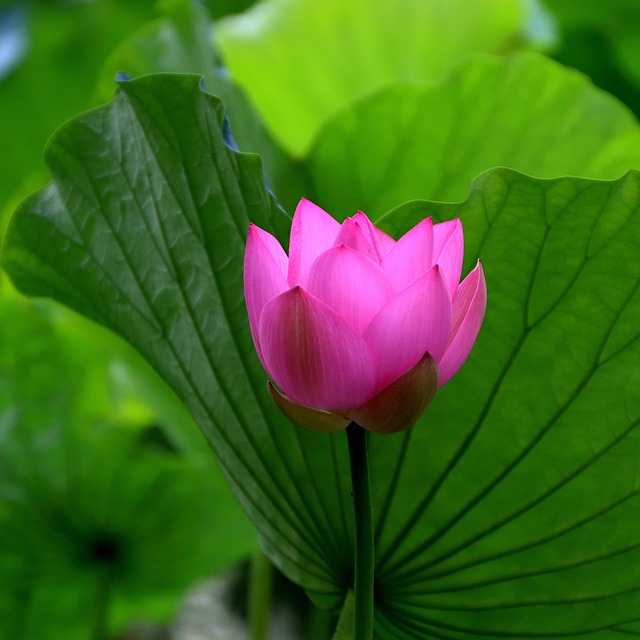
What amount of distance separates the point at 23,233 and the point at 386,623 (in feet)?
0.80

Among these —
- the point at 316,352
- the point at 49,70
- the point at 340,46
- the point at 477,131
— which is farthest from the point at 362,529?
the point at 49,70

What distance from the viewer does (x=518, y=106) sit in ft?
1.89

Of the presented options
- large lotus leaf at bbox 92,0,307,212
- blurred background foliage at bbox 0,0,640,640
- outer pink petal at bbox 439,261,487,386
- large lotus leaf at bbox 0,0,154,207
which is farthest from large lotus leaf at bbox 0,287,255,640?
large lotus leaf at bbox 0,0,154,207

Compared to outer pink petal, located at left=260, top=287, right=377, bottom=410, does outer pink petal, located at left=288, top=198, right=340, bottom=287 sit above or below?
above

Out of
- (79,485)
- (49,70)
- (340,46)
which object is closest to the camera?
(79,485)

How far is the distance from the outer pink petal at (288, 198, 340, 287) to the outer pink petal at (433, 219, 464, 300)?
1.5 inches

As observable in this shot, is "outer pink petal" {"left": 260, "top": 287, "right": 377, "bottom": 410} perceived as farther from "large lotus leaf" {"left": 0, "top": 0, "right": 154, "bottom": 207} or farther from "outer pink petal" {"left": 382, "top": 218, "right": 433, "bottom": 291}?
"large lotus leaf" {"left": 0, "top": 0, "right": 154, "bottom": 207}

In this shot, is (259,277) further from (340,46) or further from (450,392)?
(340,46)

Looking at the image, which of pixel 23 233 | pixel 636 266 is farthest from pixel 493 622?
pixel 23 233

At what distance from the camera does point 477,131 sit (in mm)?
577

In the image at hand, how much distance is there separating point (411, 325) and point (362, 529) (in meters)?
0.08

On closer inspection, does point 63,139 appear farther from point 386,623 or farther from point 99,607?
point 99,607

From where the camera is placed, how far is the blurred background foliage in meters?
0.62

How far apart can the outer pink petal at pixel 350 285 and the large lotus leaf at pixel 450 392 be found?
86 millimetres
